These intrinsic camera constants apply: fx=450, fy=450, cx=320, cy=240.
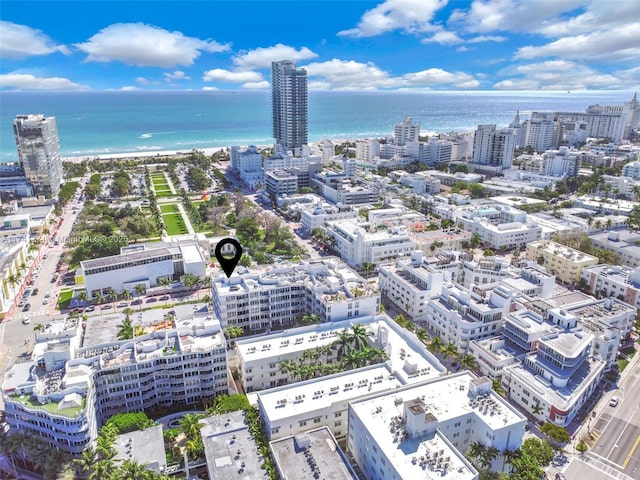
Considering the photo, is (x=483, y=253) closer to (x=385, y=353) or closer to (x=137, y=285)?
(x=385, y=353)

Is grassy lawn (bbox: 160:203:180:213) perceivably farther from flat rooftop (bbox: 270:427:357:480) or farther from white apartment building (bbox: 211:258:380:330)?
flat rooftop (bbox: 270:427:357:480)

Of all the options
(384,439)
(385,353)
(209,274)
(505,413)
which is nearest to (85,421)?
(384,439)

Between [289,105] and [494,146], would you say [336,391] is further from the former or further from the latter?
[494,146]

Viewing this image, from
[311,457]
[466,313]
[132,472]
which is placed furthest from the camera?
[466,313]

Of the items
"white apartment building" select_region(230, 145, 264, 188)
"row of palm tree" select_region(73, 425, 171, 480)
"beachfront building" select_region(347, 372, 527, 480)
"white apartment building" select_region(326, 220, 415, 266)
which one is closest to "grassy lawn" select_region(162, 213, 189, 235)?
"white apartment building" select_region(230, 145, 264, 188)

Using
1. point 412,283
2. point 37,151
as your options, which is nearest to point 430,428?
point 412,283

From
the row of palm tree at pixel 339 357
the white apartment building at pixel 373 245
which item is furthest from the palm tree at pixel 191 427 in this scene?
the white apartment building at pixel 373 245
